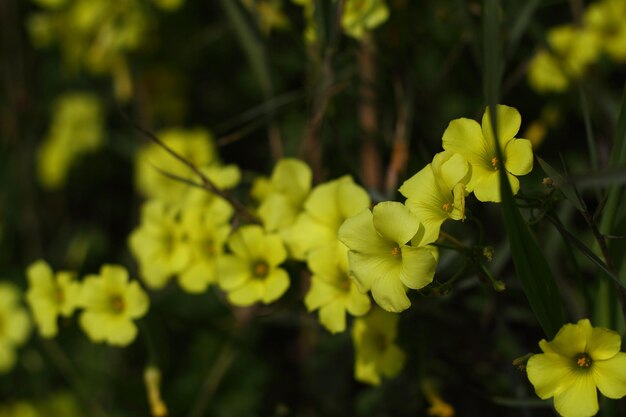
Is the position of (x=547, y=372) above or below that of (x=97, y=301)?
above

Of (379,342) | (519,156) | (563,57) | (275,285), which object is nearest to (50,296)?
(275,285)

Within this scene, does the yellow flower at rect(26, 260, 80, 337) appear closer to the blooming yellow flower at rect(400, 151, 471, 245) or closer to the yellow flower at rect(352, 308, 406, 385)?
the yellow flower at rect(352, 308, 406, 385)

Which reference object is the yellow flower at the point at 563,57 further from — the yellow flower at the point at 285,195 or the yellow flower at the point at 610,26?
the yellow flower at the point at 285,195

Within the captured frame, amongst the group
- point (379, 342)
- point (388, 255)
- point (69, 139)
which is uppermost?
point (388, 255)

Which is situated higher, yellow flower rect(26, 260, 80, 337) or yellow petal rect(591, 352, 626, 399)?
yellow petal rect(591, 352, 626, 399)

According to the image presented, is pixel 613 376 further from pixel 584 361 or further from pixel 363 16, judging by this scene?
pixel 363 16

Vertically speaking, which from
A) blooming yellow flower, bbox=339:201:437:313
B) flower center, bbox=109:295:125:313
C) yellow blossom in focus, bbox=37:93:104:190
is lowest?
yellow blossom in focus, bbox=37:93:104:190

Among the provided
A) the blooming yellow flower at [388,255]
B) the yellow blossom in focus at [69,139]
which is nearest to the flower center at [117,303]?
the blooming yellow flower at [388,255]

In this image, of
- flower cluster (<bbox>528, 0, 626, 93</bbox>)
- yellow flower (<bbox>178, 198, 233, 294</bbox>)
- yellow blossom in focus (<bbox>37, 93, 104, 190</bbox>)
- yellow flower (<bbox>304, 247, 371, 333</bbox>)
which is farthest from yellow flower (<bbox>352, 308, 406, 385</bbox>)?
yellow blossom in focus (<bbox>37, 93, 104, 190</bbox>)
